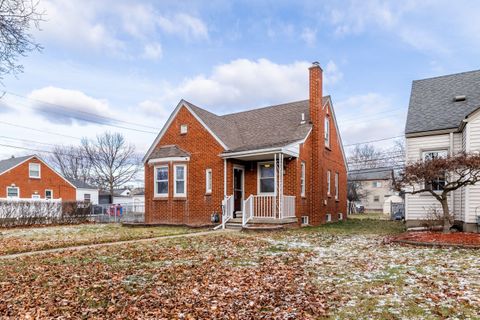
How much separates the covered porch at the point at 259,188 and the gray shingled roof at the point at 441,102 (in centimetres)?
524

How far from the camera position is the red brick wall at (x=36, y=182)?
31419mm

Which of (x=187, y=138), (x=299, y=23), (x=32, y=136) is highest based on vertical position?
(x=299, y=23)

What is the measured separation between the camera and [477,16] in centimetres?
1290

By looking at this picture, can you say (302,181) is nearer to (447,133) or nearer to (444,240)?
(447,133)

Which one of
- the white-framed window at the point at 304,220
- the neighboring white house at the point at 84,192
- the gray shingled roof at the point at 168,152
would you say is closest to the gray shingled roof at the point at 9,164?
the neighboring white house at the point at 84,192

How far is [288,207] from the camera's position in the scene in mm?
14430

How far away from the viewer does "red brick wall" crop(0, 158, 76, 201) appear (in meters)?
31.4

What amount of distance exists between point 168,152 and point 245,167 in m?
4.04

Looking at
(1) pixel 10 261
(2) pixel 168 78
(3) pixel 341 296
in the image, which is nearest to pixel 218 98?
(2) pixel 168 78

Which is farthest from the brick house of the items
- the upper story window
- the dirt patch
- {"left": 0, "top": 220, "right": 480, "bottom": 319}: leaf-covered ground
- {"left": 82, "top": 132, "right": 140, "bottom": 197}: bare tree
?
the upper story window

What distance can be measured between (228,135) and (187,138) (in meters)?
2.06

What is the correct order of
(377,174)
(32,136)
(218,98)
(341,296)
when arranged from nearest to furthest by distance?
(341,296) < (218,98) < (32,136) < (377,174)

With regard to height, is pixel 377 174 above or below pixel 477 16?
below

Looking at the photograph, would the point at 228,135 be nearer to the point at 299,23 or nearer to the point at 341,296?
the point at 299,23
